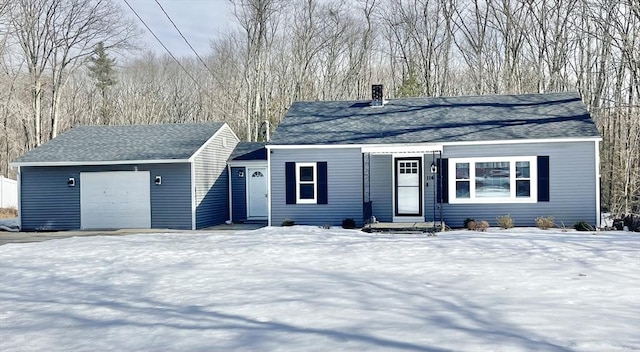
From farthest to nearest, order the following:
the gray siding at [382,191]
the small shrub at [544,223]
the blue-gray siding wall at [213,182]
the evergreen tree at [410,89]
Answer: the evergreen tree at [410,89] → the blue-gray siding wall at [213,182] → the gray siding at [382,191] → the small shrub at [544,223]

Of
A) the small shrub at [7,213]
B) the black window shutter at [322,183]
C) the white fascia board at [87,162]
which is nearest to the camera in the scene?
the black window shutter at [322,183]

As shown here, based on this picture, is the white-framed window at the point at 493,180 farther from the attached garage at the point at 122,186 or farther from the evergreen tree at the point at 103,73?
the evergreen tree at the point at 103,73

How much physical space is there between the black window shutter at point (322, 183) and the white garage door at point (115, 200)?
6.03 metres

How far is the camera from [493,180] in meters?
17.2

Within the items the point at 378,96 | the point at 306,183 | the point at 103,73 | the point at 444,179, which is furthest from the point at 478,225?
the point at 103,73

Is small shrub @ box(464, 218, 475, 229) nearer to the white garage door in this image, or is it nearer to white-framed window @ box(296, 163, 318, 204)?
white-framed window @ box(296, 163, 318, 204)

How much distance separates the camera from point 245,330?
6.41m

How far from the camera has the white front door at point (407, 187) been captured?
59.0ft

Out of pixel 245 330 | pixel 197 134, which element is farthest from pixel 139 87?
pixel 245 330

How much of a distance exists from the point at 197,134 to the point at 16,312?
48.5 ft

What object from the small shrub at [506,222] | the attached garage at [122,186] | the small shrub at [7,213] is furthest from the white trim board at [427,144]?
the small shrub at [7,213]

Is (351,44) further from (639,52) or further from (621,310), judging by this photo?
(621,310)

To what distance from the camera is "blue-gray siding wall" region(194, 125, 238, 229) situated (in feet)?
65.5

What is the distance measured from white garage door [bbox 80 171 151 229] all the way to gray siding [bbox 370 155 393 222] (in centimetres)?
767
